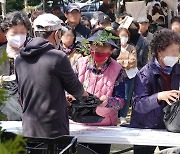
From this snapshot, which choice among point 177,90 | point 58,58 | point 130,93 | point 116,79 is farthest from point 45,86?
point 130,93

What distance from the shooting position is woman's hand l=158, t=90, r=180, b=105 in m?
3.89

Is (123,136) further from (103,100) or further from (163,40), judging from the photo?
(163,40)

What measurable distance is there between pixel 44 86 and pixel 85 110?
0.76m

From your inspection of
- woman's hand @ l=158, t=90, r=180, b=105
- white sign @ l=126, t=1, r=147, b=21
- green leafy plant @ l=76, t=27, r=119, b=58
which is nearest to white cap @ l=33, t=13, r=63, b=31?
green leafy plant @ l=76, t=27, r=119, b=58

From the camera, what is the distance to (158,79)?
13.4ft

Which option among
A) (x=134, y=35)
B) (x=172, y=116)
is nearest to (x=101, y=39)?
(x=172, y=116)

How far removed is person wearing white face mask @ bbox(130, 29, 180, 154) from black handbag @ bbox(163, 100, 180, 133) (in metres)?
0.10

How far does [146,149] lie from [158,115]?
0.38 metres

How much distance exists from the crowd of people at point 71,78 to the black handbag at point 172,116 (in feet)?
0.19

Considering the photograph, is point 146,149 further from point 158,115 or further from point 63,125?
point 63,125

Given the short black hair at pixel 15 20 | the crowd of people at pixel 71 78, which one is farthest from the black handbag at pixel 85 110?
the short black hair at pixel 15 20

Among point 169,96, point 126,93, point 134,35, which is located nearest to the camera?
point 169,96

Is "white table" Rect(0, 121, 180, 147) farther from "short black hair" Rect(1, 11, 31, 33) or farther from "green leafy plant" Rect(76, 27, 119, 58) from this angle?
"short black hair" Rect(1, 11, 31, 33)

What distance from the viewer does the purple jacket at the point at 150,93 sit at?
4.07 meters
